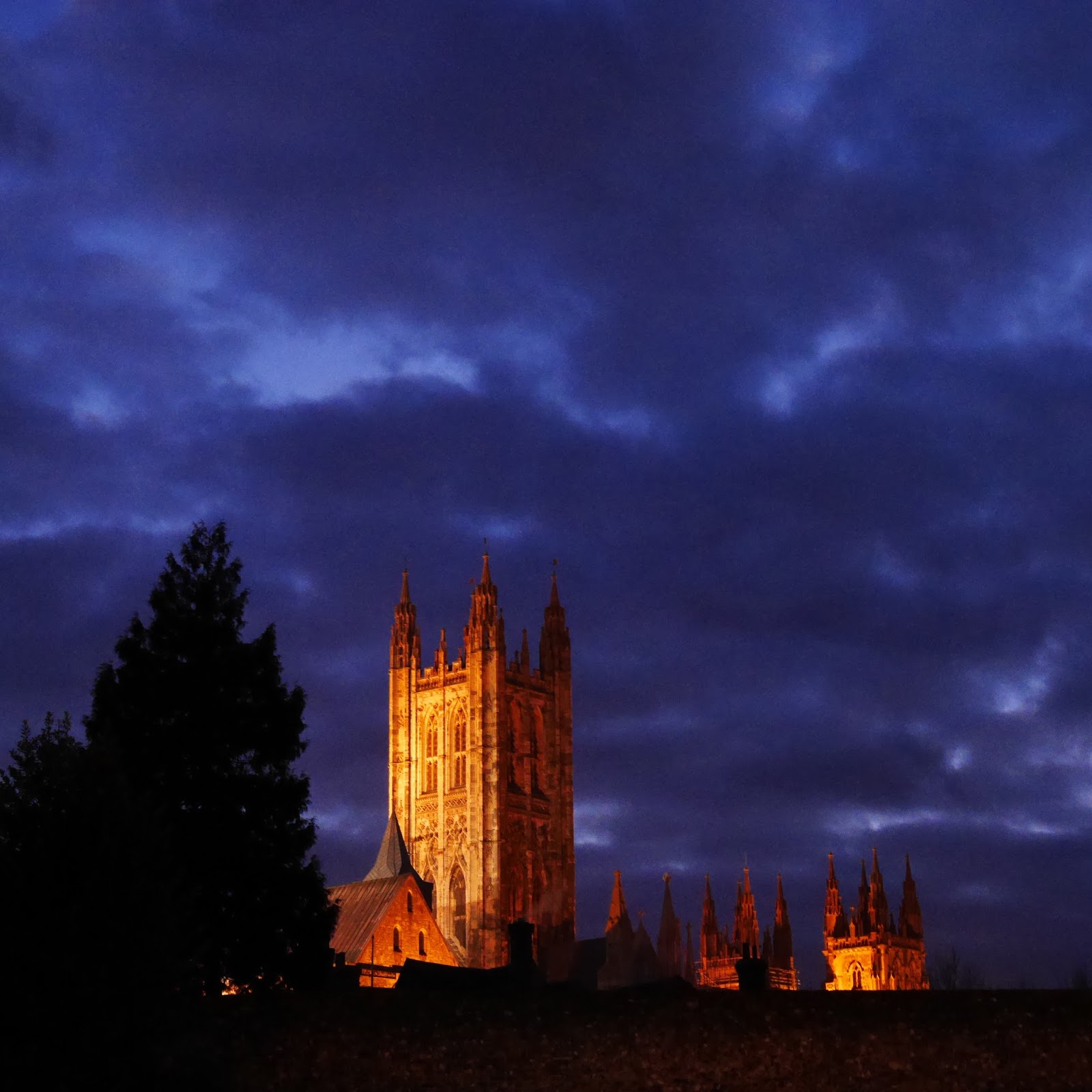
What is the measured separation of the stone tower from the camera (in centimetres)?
12369

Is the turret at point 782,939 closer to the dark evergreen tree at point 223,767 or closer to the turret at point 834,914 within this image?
the turret at point 834,914

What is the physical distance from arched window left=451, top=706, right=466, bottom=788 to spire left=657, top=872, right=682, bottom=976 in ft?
55.6

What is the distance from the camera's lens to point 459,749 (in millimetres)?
129125

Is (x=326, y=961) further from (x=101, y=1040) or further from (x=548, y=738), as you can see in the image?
(x=548, y=738)

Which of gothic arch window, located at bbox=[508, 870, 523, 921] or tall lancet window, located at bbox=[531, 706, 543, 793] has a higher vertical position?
tall lancet window, located at bbox=[531, 706, 543, 793]

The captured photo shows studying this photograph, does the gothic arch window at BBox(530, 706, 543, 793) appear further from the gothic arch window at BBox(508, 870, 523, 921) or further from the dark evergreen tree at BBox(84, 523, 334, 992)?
the dark evergreen tree at BBox(84, 523, 334, 992)

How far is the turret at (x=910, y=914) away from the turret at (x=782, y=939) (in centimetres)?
769

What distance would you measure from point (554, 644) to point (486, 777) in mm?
13719

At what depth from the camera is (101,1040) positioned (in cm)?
3231

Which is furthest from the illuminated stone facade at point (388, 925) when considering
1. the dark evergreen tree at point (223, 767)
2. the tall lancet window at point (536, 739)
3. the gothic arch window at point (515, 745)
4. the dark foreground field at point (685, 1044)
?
the dark foreground field at point (685, 1044)

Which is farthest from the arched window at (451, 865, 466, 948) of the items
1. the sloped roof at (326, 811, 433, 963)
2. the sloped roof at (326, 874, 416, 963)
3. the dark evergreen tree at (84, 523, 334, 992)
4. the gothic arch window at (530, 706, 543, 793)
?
the dark evergreen tree at (84, 523, 334, 992)

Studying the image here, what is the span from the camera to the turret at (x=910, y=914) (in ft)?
378

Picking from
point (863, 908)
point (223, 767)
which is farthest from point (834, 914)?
point (223, 767)

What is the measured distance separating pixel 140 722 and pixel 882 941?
256 feet
